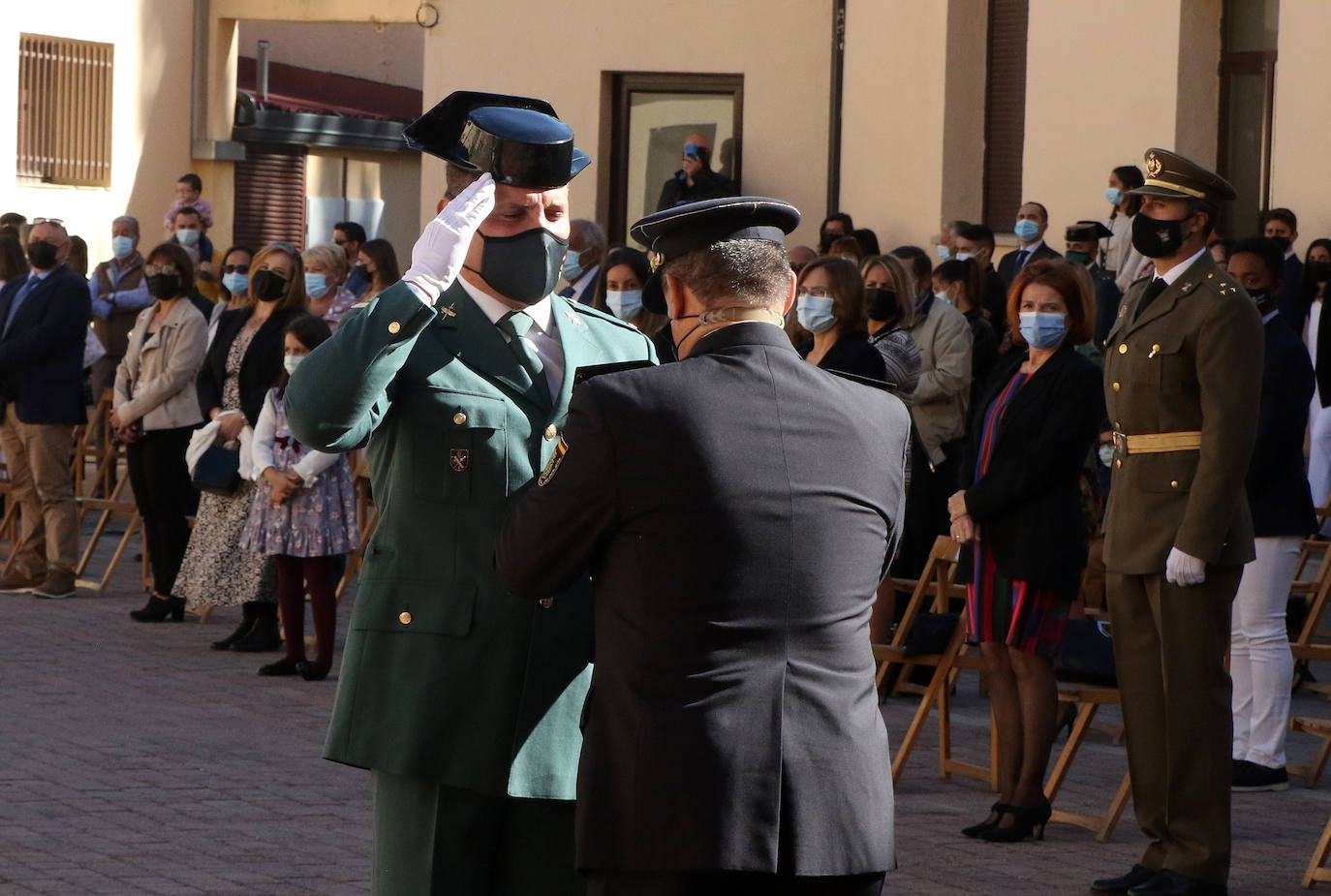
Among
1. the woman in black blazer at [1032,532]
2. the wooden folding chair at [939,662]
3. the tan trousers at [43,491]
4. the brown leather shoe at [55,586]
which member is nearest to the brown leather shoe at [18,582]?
the tan trousers at [43,491]

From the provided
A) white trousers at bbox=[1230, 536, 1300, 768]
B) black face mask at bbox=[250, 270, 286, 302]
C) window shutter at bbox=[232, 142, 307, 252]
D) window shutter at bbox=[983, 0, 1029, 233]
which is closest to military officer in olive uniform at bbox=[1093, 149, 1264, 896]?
white trousers at bbox=[1230, 536, 1300, 768]

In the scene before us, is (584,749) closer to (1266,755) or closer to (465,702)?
(465,702)

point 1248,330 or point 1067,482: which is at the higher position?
point 1248,330

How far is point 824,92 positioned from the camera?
63.1 feet

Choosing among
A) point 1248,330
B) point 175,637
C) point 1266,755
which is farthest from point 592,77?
point 1248,330

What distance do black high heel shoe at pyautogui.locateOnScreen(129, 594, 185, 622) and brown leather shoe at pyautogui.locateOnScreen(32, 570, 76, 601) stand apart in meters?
0.97

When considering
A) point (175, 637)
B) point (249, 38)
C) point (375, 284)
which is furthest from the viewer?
point (249, 38)

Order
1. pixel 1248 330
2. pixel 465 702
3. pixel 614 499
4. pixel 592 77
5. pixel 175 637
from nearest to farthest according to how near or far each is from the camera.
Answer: pixel 614 499 → pixel 465 702 → pixel 1248 330 → pixel 175 637 → pixel 592 77

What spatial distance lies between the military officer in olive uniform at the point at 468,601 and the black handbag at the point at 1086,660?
4.06 metres

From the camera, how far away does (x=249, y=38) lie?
32031mm

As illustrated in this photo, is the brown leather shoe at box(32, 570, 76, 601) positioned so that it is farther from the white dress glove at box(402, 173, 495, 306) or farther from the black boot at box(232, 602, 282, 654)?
the white dress glove at box(402, 173, 495, 306)

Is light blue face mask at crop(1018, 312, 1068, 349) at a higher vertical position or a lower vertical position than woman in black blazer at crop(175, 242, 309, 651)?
higher

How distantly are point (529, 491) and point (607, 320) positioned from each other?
0.79 m

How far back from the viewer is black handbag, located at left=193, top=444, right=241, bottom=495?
11.0m
